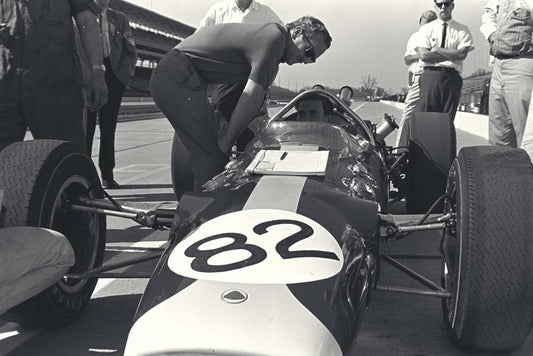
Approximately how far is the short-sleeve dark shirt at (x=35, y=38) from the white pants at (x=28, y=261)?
152 cm

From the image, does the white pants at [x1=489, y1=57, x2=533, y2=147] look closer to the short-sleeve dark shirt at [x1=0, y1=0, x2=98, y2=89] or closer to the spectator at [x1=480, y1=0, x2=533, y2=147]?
the spectator at [x1=480, y1=0, x2=533, y2=147]

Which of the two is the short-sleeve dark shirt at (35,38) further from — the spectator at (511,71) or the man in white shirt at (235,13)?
the spectator at (511,71)

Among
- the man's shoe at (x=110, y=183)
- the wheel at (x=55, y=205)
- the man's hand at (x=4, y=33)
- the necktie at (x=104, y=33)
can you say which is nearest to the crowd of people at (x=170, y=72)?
the man's hand at (x=4, y=33)

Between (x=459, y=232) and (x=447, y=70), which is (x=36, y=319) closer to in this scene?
(x=459, y=232)

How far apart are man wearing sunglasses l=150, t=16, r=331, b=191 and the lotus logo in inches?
69.7

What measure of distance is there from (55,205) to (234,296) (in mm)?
1426

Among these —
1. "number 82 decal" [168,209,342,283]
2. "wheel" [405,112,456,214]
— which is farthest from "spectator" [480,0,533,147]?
"number 82 decal" [168,209,342,283]

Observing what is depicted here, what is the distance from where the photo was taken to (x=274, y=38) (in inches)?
142

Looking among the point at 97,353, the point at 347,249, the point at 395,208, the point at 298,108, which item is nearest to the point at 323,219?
the point at 347,249

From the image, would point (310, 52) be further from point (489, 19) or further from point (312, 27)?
point (489, 19)

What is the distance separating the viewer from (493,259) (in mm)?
2582

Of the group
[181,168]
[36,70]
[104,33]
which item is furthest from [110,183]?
[36,70]

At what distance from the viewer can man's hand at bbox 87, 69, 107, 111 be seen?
409cm

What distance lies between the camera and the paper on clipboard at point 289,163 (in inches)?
114
